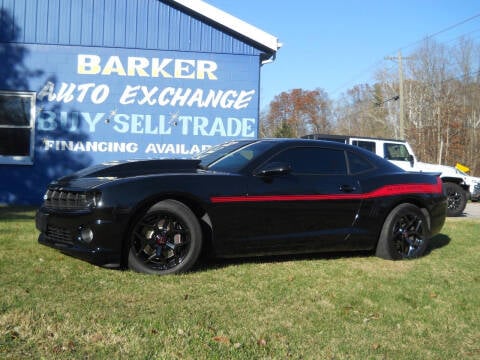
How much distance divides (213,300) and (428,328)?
165 cm

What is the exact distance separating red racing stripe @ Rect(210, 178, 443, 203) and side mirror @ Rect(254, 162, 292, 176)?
0.24 meters

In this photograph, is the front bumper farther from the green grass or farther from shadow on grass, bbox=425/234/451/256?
shadow on grass, bbox=425/234/451/256

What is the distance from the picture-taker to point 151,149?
11695 millimetres

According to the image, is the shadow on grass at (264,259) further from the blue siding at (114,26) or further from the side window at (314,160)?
the blue siding at (114,26)

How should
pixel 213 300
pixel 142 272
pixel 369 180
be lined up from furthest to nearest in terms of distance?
pixel 369 180
pixel 142 272
pixel 213 300

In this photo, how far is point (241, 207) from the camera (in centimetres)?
525

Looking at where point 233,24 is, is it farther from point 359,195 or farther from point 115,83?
point 359,195

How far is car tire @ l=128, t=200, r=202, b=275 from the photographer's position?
491 centimetres

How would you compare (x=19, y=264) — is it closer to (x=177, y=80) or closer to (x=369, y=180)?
(x=369, y=180)

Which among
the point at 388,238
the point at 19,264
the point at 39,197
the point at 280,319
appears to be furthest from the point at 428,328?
the point at 39,197

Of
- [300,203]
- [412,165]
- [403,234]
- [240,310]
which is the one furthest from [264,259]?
[412,165]

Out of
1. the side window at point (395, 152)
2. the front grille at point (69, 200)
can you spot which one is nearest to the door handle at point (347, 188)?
the front grille at point (69, 200)

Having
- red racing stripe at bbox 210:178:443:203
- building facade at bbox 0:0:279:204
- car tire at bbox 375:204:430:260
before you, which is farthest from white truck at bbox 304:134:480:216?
car tire at bbox 375:204:430:260

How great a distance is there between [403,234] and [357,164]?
1039 millimetres
